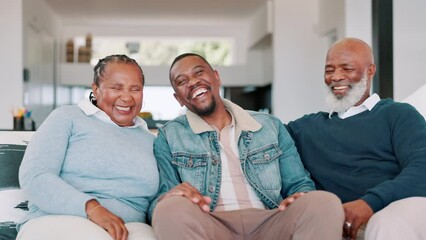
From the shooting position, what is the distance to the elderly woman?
199 cm

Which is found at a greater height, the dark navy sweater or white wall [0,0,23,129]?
white wall [0,0,23,129]

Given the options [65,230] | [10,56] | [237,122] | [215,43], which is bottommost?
[65,230]

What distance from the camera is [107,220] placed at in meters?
1.98

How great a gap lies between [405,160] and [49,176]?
4.23 ft

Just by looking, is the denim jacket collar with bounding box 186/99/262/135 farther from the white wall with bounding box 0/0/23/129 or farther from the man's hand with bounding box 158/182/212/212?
the white wall with bounding box 0/0/23/129

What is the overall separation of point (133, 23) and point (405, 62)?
572 centimetres

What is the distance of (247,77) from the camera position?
10.4 meters

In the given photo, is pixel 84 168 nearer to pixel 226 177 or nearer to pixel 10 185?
pixel 10 185

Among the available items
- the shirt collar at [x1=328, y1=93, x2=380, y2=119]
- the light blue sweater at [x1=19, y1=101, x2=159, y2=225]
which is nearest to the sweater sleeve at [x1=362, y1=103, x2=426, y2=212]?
the shirt collar at [x1=328, y1=93, x2=380, y2=119]

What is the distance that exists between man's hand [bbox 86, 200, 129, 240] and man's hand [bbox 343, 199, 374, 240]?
0.73 m

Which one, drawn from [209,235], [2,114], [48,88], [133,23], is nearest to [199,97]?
[209,235]

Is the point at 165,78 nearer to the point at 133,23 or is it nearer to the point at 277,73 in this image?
the point at 133,23

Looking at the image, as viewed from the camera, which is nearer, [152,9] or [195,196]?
[195,196]

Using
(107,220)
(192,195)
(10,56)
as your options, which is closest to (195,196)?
(192,195)
